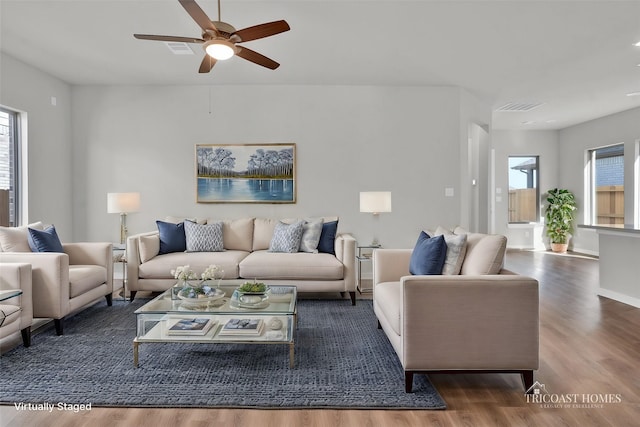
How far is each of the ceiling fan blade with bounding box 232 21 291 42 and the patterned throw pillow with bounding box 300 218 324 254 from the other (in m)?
2.32

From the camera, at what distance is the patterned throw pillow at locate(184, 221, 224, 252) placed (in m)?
4.48

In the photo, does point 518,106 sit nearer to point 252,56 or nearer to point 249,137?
point 249,137

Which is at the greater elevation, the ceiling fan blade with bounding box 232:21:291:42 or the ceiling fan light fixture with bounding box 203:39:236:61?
Result: the ceiling fan blade with bounding box 232:21:291:42

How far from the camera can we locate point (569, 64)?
451cm

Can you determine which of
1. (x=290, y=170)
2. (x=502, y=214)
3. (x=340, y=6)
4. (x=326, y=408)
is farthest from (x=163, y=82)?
(x=502, y=214)

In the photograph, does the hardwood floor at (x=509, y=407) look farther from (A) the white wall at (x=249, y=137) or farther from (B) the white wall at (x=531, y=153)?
(B) the white wall at (x=531, y=153)

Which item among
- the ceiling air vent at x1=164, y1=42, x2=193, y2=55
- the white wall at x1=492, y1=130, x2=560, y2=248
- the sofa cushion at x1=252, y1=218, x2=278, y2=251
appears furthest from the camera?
the white wall at x1=492, y1=130, x2=560, y2=248

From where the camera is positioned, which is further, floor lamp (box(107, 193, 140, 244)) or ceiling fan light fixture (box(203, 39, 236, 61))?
floor lamp (box(107, 193, 140, 244))

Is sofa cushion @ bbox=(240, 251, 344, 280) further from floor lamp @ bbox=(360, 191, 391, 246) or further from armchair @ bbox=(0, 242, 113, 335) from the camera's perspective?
Answer: armchair @ bbox=(0, 242, 113, 335)

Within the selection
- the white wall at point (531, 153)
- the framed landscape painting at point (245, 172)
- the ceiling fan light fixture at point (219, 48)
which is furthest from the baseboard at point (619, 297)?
the ceiling fan light fixture at point (219, 48)

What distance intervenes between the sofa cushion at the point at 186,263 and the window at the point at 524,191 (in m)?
7.01

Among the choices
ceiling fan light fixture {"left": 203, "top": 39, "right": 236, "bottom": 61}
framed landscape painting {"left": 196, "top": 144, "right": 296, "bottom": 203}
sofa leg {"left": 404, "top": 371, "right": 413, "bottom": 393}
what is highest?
ceiling fan light fixture {"left": 203, "top": 39, "right": 236, "bottom": 61}

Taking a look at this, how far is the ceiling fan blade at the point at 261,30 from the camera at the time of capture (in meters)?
2.55

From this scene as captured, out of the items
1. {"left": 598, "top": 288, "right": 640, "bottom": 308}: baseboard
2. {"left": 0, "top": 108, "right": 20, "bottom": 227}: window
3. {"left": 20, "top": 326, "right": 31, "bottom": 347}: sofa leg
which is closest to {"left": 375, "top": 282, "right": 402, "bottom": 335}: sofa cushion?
{"left": 20, "top": 326, "right": 31, "bottom": 347}: sofa leg
